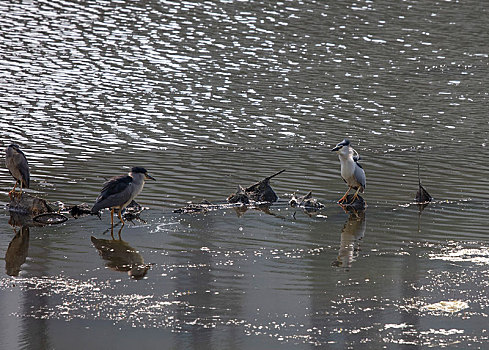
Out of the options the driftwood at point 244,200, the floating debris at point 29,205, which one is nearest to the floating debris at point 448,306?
Result: the driftwood at point 244,200

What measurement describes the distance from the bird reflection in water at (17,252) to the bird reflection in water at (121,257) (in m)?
0.91

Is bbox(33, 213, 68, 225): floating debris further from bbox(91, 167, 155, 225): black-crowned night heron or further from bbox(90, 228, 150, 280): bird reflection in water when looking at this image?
bbox(90, 228, 150, 280): bird reflection in water

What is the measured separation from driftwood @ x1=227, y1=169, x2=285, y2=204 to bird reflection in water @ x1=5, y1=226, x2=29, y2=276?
3.29 metres

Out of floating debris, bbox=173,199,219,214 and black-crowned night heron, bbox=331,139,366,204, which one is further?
black-crowned night heron, bbox=331,139,366,204

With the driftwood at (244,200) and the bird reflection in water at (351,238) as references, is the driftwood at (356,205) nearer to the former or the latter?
the bird reflection in water at (351,238)

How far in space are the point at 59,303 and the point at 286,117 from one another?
11591mm

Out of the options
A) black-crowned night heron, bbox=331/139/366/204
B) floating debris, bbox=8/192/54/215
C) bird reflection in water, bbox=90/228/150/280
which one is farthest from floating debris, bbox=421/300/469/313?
floating debris, bbox=8/192/54/215

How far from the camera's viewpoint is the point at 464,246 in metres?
11.7

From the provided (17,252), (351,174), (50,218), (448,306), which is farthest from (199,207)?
(448,306)

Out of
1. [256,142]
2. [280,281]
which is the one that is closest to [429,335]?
[280,281]

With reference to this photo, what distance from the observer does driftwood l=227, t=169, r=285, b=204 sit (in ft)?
45.5

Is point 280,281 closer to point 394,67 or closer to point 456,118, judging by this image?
point 456,118

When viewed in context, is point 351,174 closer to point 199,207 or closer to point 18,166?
point 199,207

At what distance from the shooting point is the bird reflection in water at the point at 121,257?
10.6 metres
